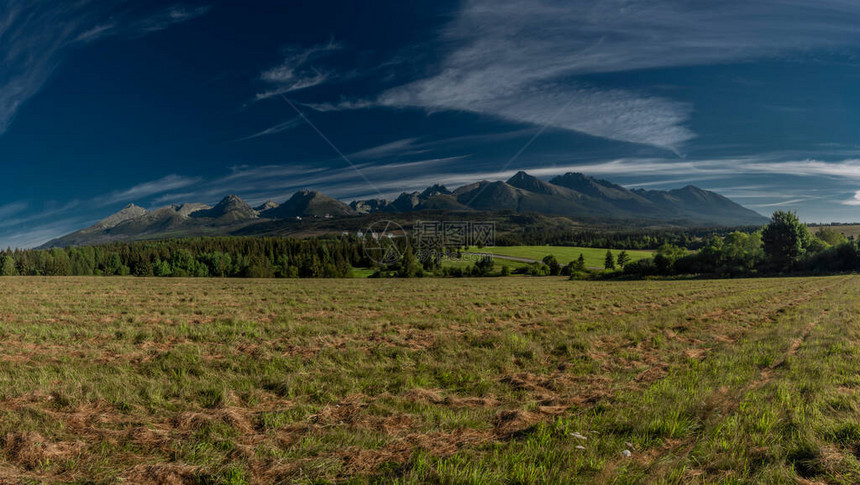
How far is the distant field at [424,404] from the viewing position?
4184 mm

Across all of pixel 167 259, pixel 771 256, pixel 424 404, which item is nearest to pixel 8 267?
pixel 167 259

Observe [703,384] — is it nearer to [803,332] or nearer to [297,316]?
[803,332]

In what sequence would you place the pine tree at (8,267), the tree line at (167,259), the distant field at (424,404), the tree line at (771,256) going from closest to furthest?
the distant field at (424,404)
the tree line at (771,256)
the pine tree at (8,267)
the tree line at (167,259)

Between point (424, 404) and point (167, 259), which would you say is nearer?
point (424, 404)

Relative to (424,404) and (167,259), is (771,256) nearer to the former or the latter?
(424,404)

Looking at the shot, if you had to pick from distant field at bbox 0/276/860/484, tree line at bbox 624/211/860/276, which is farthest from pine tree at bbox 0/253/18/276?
tree line at bbox 624/211/860/276

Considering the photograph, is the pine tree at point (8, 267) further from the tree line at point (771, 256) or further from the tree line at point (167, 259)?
the tree line at point (771, 256)

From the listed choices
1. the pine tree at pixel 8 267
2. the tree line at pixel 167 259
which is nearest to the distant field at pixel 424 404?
the tree line at pixel 167 259

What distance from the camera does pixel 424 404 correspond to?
20.9ft

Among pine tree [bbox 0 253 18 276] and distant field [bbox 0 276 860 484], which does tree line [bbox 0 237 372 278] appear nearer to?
pine tree [bbox 0 253 18 276]

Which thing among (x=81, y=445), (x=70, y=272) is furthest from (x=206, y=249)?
(x=81, y=445)

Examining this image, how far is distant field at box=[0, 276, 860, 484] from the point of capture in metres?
4.18

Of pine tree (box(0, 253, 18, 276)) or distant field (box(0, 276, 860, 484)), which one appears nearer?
distant field (box(0, 276, 860, 484))

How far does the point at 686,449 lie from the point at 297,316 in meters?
15.6
